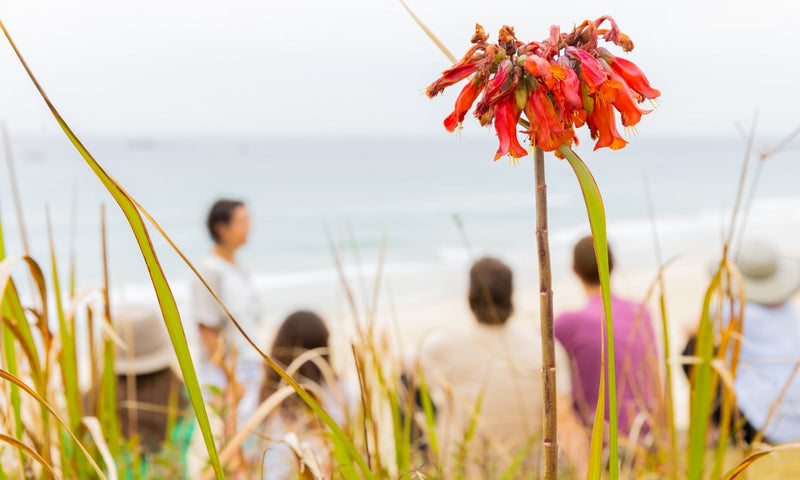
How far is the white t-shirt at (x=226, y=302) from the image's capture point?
3539 millimetres

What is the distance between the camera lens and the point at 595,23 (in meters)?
0.56

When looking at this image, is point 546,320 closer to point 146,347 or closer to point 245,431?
point 245,431

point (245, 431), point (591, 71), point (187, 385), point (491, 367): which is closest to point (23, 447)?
point (187, 385)

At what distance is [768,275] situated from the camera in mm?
2896

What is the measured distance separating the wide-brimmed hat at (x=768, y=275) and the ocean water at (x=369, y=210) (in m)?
0.75

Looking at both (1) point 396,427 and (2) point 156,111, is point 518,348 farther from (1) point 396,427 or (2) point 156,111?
(2) point 156,111

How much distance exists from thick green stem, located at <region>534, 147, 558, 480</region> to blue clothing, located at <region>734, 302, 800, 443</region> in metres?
2.41

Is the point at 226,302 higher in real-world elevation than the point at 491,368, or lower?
higher

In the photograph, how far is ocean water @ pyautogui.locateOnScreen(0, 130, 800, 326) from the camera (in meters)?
13.2

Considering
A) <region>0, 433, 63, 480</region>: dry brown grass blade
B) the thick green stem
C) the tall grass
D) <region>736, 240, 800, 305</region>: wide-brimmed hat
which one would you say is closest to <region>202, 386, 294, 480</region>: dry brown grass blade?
the tall grass

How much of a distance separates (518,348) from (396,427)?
1514 millimetres

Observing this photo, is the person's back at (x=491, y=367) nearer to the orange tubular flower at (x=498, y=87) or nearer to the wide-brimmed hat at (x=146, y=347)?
the wide-brimmed hat at (x=146, y=347)

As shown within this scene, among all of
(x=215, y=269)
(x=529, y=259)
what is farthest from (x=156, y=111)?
(x=215, y=269)

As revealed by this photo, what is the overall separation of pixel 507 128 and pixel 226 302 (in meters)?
3.21
